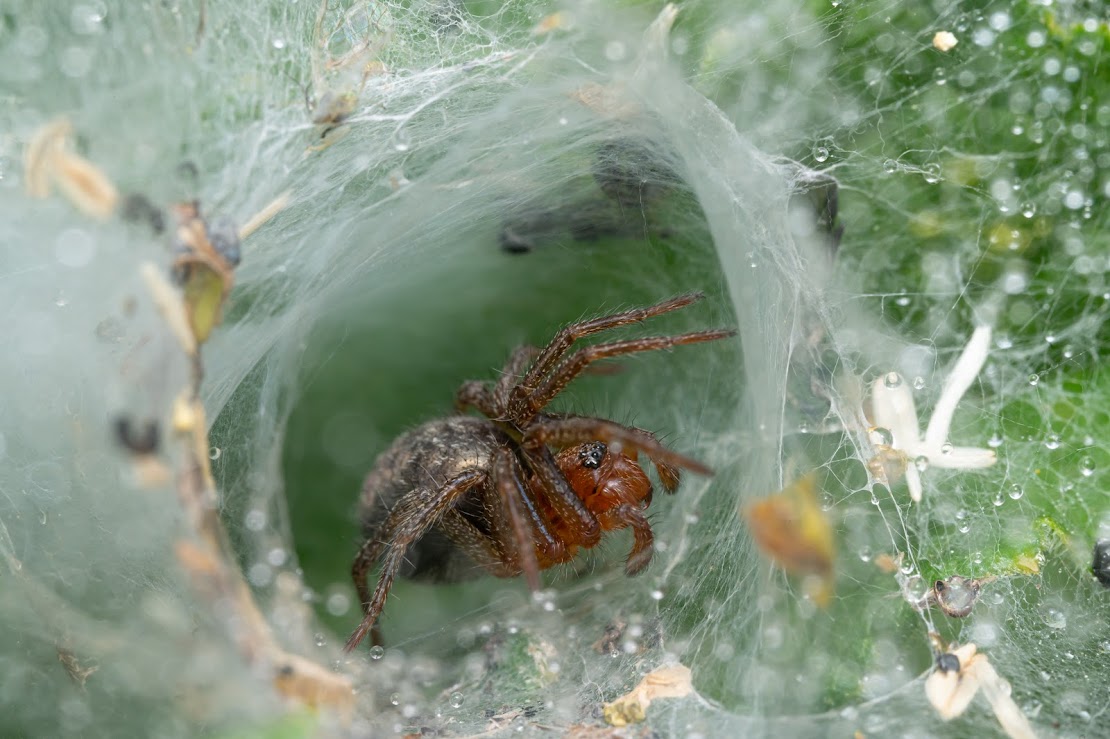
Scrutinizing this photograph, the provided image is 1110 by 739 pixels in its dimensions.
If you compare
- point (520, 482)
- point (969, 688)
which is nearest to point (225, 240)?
point (520, 482)

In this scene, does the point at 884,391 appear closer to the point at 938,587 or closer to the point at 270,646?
the point at 938,587

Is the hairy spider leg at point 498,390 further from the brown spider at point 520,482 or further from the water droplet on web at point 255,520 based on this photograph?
the water droplet on web at point 255,520

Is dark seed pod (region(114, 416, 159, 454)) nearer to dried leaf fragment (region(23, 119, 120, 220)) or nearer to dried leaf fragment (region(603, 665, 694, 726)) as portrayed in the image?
dried leaf fragment (region(23, 119, 120, 220))

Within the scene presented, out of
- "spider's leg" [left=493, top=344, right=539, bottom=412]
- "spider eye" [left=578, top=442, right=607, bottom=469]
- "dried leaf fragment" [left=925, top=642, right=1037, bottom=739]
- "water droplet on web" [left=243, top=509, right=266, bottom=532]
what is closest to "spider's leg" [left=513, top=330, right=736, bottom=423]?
"spider's leg" [left=493, top=344, right=539, bottom=412]

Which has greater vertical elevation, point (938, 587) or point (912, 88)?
point (912, 88)

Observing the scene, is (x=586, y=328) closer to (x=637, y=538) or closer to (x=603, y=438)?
(x=603, y=438)

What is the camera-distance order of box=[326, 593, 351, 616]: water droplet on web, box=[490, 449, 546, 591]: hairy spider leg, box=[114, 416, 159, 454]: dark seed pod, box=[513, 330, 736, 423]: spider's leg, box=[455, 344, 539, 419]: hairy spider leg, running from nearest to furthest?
box=[114, 416, 159, 454]: dark seed pod → box=[490, 449, 546, 591]: hairy spider leg → box=[513, 330, 736, 423]: spider's leg → box=[455, 344, 539, 419]: hairy spider leg → box=[326, 593, 351, 616]: water droplet on web

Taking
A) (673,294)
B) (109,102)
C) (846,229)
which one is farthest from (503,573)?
(109,102)
